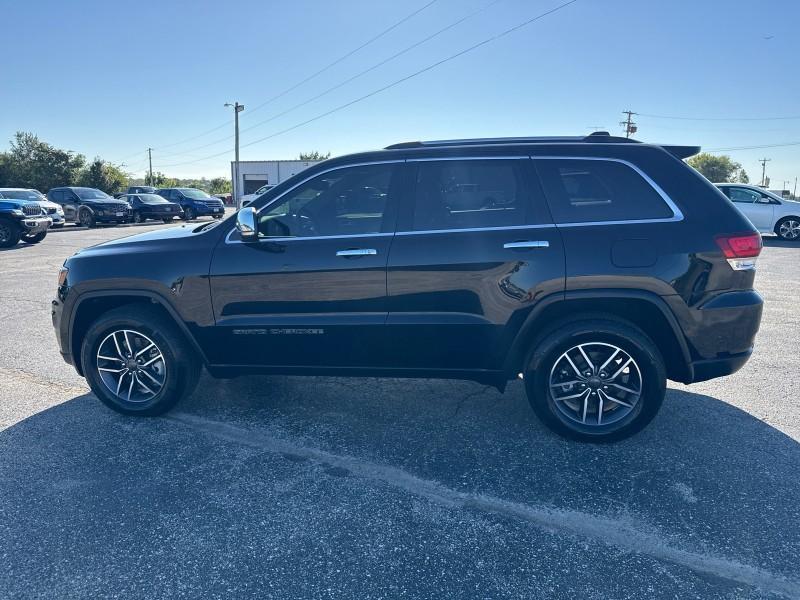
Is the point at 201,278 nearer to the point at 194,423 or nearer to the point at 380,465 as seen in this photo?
the point at 194,423

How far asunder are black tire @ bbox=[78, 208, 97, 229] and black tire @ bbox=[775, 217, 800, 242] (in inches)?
980

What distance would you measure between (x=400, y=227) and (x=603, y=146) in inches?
54.7

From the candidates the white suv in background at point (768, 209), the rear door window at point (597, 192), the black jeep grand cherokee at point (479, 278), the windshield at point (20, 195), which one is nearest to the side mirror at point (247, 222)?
the black jeep grand cherokee at point (479, 278)

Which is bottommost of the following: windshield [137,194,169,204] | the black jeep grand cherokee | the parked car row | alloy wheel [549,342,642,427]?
alloy wheel [549,342,642,427]

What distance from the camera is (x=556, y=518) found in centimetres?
268

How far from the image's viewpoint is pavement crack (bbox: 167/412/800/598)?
90.2 inches

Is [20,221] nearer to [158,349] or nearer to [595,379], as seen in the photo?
[158,349]

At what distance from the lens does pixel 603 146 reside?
134 inches

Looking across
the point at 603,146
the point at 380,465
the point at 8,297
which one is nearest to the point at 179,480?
the point at 380,465

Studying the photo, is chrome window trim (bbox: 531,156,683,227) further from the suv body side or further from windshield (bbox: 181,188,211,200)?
windshield (bbox: 181,188,211,200)

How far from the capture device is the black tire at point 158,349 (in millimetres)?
3746

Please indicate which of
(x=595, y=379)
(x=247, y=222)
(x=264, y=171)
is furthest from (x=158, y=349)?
(x=264, y=171)

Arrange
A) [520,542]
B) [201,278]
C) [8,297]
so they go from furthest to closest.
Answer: [8,297]
[201,278]
[520,542]

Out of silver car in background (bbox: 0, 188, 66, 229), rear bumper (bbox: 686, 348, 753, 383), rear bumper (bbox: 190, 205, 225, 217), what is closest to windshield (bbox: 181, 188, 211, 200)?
rear bumper (bbox: 190, 205, 225, 217)
